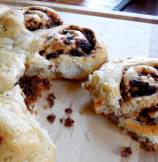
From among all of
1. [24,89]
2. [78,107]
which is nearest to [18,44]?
[24,89]

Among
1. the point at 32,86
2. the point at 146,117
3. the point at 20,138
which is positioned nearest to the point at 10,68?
the point at 32,86

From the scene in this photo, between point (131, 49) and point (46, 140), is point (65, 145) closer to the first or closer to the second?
point (46, 140)

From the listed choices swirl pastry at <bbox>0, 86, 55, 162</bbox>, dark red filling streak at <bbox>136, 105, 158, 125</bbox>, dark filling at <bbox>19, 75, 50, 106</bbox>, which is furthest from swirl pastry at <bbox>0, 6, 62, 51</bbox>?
dark red filling streak at <bbox>136, 105, 158, 125</bbox>

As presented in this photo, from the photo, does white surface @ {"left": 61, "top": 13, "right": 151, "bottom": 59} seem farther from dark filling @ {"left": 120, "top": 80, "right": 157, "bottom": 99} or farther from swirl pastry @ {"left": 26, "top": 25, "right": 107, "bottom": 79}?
dark filling @ {"left": 120, "top": 80, "right": 157, "bottom": 99}

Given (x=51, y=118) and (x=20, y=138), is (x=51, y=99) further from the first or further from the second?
(x=20, y=138)

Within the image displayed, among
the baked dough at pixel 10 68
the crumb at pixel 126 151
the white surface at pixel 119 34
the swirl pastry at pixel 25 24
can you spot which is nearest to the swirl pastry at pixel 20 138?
the baked dough at pixel 10 68

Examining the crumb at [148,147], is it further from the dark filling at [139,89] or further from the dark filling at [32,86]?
the dark filling at [32,86]
